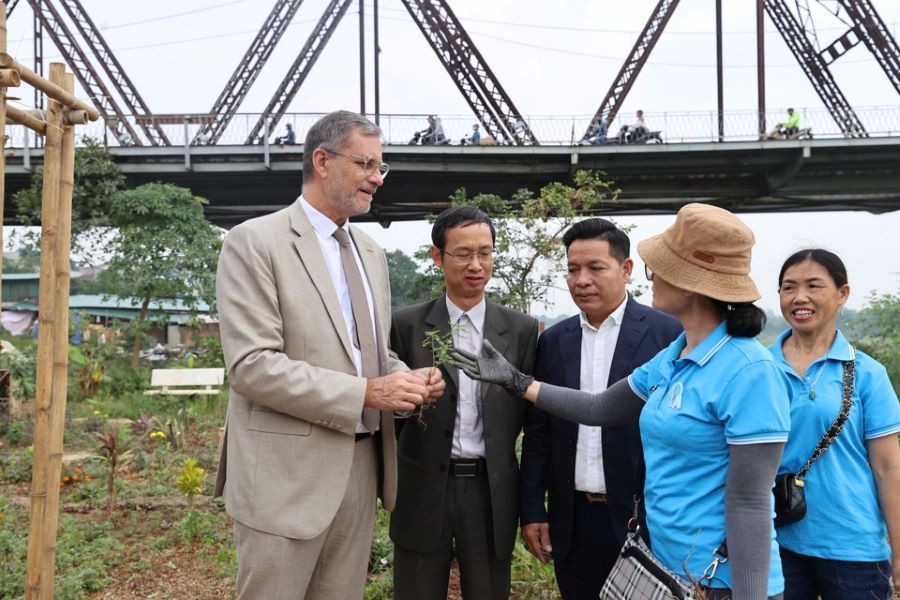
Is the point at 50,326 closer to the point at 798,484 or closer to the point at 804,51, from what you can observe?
the point at 798,484

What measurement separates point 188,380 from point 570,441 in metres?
8.16

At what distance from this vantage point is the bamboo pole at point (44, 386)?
2.72 meters

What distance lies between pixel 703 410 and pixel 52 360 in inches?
99.6

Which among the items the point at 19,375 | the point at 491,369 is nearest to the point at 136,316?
the point at 19,375

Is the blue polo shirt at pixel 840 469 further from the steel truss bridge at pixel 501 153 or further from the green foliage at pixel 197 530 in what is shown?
the steel truss bridge at pixel 501 153

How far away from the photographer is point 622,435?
2248 mm

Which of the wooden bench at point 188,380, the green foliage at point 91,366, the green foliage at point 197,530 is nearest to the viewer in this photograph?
the green foliage at point 197,530

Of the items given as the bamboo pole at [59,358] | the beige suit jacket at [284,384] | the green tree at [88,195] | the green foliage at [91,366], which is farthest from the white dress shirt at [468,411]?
the green tree at [88,195]

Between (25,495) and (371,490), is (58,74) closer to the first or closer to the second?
(371,490)

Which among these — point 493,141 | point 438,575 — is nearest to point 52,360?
point 438,575

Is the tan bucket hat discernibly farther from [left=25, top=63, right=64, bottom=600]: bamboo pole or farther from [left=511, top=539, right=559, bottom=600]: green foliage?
[left=25, top=63, right=64, bottom=600]: bamboo pole

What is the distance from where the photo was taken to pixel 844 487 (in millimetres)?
2014

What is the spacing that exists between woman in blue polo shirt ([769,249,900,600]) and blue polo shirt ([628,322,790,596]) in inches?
19.0

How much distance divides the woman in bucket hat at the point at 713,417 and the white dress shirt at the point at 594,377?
0.51m
